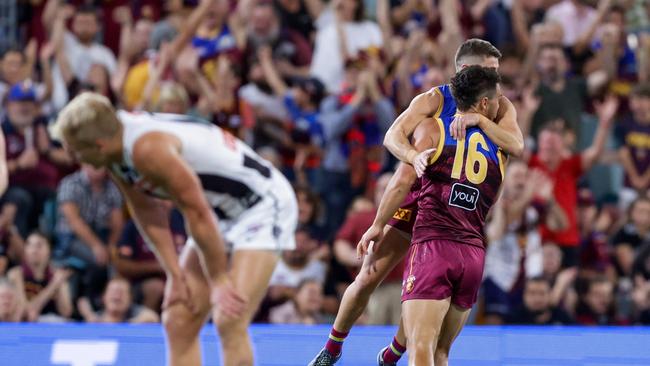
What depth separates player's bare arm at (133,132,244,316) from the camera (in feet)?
18.6

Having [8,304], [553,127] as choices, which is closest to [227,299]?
[8,304]

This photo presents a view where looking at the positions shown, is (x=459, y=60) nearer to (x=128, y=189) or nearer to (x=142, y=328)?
(x=128, y=189)


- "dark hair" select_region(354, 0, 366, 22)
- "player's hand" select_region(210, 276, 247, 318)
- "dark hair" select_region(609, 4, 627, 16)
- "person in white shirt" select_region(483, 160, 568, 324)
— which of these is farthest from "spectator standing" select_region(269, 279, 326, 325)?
"dark hair" select_region(609, 4, 627, 16)

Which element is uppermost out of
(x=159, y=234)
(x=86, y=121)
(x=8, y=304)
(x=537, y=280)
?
(x=86, y=121)

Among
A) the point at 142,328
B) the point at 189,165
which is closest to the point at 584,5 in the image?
the point at 142,328

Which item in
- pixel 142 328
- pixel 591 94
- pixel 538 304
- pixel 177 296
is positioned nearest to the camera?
pixel 177 296

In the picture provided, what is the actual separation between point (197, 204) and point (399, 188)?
40.2 inches

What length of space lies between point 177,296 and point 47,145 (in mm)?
5544

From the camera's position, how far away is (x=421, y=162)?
5.83m

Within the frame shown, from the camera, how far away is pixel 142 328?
26.1ft

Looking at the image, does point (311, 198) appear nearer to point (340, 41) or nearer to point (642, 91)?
point (340, 41)

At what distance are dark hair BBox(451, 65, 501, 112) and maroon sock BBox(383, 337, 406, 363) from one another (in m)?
1.50

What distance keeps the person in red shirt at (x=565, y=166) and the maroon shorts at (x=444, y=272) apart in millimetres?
4749

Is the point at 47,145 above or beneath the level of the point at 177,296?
beneath
